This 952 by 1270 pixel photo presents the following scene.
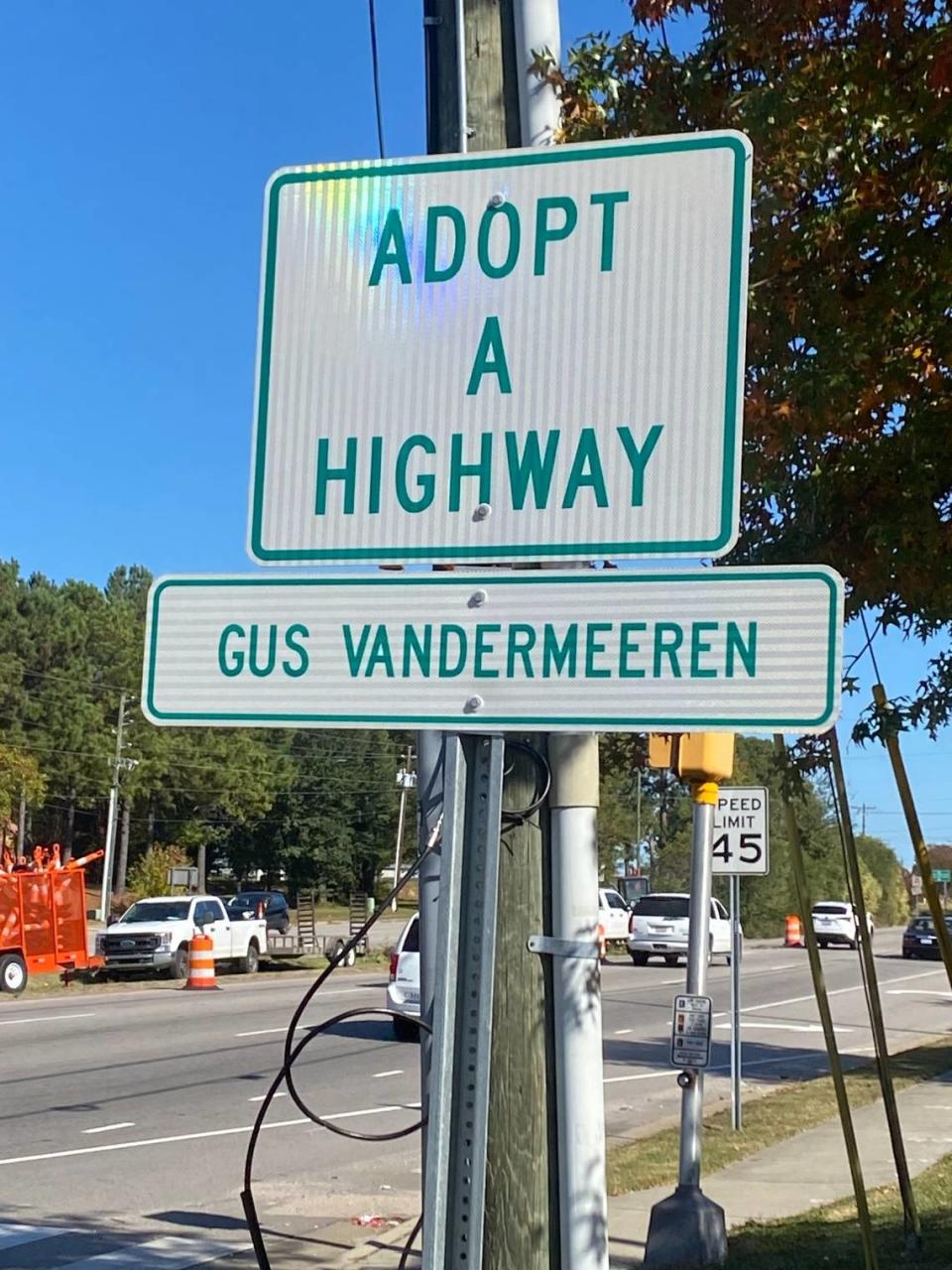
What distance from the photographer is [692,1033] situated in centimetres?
863

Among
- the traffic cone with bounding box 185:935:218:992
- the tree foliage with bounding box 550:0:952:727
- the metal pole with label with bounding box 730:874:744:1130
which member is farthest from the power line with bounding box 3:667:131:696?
the tree foliage with bounding box 550:0:952:727

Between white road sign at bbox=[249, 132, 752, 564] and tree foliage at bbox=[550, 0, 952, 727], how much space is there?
3.13 meters

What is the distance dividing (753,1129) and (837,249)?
8.77 metres

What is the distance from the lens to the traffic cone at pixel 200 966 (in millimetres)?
27609

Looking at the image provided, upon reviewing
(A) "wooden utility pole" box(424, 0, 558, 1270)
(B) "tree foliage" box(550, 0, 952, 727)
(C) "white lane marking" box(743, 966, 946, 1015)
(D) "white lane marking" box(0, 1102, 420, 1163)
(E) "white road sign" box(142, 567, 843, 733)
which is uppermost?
(B) "tree foliage" box(550, 0, 952, 727)

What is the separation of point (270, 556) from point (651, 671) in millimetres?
612

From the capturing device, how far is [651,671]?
2002mm

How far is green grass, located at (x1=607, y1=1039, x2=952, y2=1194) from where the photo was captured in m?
10.4

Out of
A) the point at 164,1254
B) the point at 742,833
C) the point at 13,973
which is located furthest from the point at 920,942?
the point at 164,1254

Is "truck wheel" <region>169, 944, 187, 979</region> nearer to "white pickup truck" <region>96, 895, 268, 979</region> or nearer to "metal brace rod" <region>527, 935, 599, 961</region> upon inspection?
"white pickup truck" <region>96, 895, 268, 979</region>

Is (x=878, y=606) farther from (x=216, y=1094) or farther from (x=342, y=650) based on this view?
(x=216, y=1094)

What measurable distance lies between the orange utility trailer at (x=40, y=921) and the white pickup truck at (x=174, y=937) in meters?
0.85

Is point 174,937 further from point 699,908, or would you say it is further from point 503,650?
point 503,650

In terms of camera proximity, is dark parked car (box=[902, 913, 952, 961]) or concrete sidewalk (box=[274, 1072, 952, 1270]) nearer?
concrete sidewalk (box=[274, 1072, 952, 1270])
